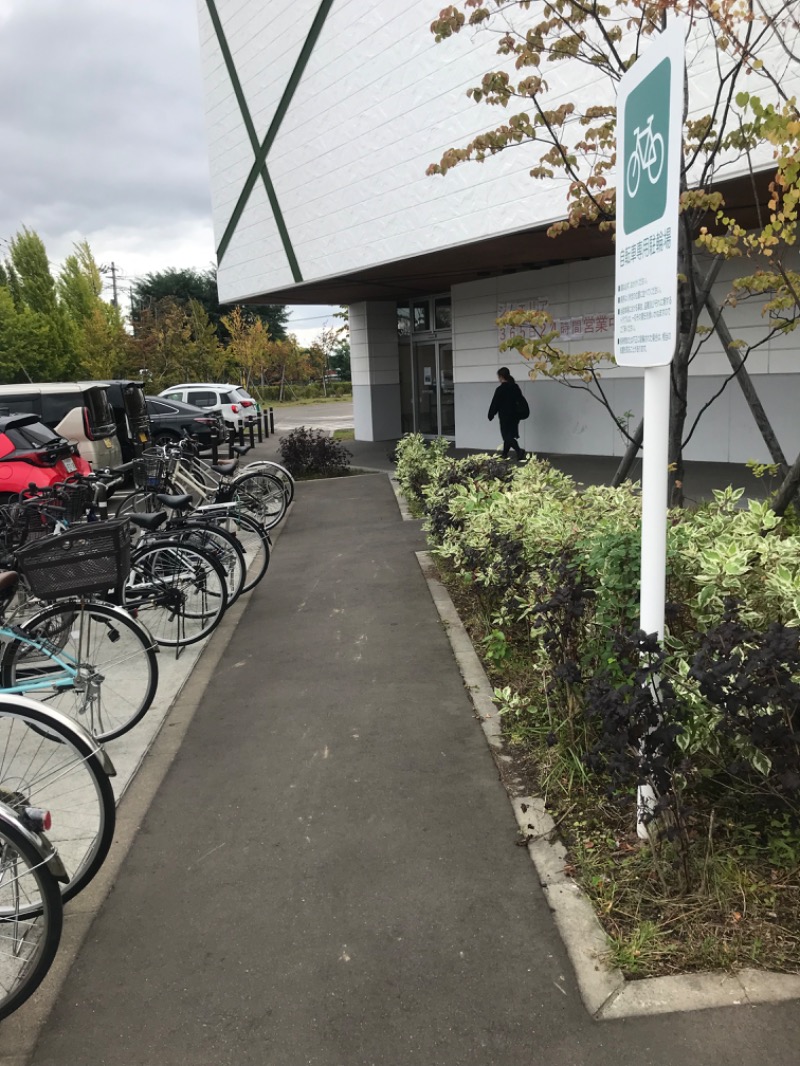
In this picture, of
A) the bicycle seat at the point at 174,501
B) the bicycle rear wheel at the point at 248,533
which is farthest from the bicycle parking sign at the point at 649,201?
the bicycle rear wheel at the point at 248,533

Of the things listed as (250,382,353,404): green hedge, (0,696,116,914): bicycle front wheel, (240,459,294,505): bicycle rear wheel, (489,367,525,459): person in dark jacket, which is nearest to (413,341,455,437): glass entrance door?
(489,367,525,459): person in dark jacket

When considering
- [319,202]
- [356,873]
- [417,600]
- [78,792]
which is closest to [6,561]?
[78,792]

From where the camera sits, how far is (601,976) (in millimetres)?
2359

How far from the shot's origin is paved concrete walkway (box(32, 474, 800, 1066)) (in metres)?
2.18

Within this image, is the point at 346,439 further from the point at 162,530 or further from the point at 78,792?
the point at 78,792

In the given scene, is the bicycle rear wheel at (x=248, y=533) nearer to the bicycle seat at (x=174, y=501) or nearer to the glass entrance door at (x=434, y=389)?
the bicycle seat at (x=174, y=501)

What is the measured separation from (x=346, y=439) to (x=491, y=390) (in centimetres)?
755

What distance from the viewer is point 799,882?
2619mm

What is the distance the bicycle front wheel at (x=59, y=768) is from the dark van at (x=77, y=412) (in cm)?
814

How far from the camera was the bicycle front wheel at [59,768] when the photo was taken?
8.89 feet

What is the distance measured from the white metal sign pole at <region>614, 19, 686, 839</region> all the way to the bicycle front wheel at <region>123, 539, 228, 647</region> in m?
3.61

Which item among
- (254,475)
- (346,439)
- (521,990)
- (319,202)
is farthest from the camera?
(346,439)

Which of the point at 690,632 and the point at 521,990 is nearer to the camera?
the point at 521,990

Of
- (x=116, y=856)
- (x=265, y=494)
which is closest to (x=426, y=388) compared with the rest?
(x=265, y=494)
